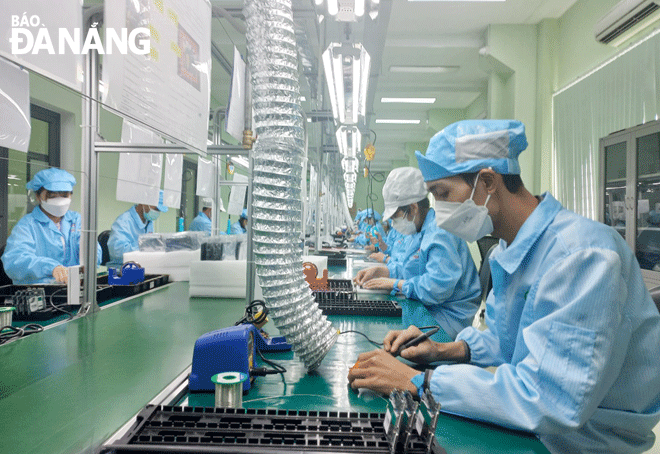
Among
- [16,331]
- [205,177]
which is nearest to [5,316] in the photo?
[16,331]

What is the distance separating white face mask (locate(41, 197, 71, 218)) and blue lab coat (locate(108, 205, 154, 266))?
1.34m

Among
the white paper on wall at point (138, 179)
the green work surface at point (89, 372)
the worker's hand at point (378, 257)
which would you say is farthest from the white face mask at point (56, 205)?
the worker's hand at point (378, 257)

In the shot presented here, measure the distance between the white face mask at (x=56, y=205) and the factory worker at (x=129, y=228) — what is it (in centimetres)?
126

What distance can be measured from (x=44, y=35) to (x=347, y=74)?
202 centimetres

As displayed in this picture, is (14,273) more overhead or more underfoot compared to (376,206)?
more underfoot

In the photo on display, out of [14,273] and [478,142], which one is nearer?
[478,142]

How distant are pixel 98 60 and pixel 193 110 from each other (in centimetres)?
87

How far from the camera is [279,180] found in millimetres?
1180

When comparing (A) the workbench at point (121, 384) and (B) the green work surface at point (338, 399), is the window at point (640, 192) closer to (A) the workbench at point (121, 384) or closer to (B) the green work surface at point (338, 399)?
(A) the workbench at point (121, 384)

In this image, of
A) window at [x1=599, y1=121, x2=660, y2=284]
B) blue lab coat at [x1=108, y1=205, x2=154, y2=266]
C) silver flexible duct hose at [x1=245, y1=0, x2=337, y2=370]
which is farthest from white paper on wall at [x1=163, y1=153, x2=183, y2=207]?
window at [x1=599, y1=121, x2=660, y2=284]

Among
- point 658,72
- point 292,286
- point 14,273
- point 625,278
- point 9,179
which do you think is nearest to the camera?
point 625,278

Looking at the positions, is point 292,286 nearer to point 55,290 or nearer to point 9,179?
point 55,290

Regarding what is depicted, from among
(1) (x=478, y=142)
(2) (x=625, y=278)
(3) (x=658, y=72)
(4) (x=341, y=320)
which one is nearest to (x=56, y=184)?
(4) (x=341, y=320)

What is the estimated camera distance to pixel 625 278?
981mm
